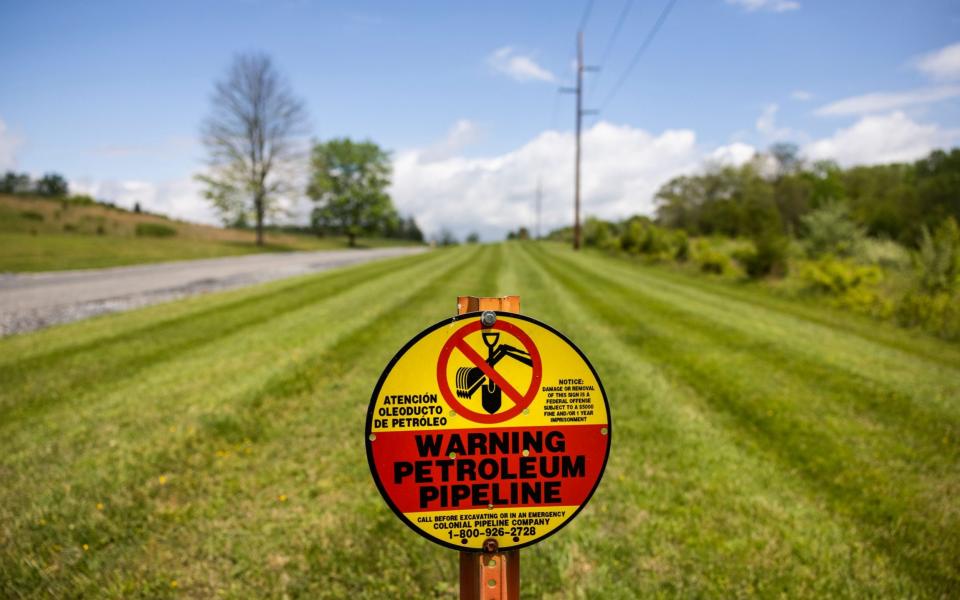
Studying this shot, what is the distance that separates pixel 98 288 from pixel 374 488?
13880mm

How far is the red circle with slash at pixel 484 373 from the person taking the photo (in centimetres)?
144

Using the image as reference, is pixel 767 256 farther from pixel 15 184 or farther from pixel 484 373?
pixel 15 184

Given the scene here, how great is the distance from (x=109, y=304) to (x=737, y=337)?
1265cm

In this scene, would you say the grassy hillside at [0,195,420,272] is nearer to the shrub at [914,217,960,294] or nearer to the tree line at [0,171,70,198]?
the tree line at [0,171,70,198]

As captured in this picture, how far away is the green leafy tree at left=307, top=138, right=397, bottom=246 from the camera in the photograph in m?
60.1

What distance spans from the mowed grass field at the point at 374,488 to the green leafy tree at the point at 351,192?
53.8 metres

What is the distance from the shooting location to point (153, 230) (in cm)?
3578

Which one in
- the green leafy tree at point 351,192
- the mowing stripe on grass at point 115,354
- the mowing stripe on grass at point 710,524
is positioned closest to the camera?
the mowing stripe on grass at point 710,524

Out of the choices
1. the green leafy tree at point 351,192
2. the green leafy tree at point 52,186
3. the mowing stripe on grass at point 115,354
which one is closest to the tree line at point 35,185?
the green leafy tree at point 52,186

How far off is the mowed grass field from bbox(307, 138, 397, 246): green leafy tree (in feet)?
176

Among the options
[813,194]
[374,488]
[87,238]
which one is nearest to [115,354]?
[374,488]

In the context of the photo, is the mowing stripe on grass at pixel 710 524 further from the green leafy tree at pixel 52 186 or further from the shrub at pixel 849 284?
the green leafy tree at pixel 52 186

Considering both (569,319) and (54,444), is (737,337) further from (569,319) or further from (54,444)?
(54,444)

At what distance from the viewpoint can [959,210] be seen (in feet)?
128
